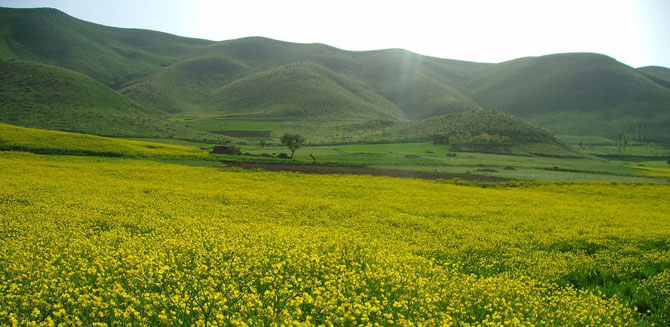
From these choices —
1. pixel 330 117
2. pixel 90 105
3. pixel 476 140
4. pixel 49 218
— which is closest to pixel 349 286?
pixel 49 218

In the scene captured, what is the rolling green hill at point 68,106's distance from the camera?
3708 inches

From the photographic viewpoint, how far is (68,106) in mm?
109688

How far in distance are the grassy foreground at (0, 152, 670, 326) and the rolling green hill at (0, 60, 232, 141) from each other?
7325 centimetres

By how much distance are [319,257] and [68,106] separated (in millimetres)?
126492

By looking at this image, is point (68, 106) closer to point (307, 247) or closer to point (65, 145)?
point (65, 145)

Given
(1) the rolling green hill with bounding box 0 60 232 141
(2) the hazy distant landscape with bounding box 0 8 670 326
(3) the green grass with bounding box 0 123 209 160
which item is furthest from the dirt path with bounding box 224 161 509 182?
(1) the rolling green hill with bounding box 0 60 232 141

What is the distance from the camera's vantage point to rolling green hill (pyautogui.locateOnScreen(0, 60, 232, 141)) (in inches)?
3708

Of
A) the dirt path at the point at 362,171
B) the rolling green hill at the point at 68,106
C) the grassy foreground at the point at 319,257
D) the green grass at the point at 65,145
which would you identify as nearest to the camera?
the grassy foreground at the point at 319,257

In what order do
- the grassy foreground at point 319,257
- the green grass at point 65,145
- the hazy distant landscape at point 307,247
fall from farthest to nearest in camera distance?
the green grass at point 65,145 < the hazy distant landscape at point 307,247 < the grassy foreground at point 319,257

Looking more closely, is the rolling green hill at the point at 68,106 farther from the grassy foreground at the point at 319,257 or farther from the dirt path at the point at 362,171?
the grassy foreground at the point at 319,257

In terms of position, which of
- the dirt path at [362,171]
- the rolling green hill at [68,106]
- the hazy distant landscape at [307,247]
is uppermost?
the rolling green hill at [68,106]

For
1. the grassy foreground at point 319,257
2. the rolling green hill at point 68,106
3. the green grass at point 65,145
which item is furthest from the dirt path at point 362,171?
the rolling green hill at point 68,106

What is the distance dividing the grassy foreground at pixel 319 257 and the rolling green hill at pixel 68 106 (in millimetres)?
73252

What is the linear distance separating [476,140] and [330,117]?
9394 cm
